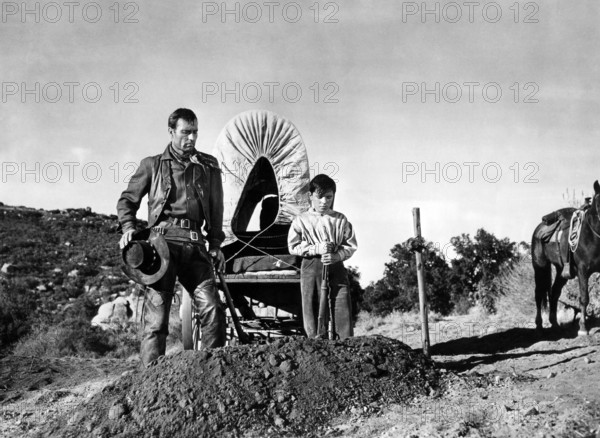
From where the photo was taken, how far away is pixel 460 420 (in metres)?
4.12

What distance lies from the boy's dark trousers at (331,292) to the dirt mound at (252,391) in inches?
36.0

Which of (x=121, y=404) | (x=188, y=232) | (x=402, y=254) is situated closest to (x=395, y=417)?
(x=121, y=404)

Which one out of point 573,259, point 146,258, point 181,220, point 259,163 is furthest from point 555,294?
point 146,258

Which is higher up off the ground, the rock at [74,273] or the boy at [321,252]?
the rock at [74,273]

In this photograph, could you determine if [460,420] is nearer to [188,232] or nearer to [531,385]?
[531,385]

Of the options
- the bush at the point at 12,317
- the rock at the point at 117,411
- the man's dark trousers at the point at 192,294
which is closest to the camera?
the rock at the point at 117,411

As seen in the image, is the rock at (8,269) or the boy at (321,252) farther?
the rock at (8,269)

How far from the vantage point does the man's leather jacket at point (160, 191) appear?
554 centimetres

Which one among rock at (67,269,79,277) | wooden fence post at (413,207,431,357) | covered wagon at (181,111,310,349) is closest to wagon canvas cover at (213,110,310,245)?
covered wagon at (181,111,310,349)

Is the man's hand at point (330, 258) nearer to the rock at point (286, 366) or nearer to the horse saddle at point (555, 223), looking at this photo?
the rock at point (286, 366)

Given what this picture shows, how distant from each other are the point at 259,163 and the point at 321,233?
4.38 m

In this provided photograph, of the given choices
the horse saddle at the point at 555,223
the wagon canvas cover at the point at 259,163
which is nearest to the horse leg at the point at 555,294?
the horse saddle at the point at 555,223

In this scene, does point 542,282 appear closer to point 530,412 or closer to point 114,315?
point 530,412

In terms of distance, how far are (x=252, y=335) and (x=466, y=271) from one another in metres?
11.9
